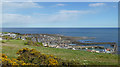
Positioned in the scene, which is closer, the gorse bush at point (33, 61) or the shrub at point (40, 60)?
the gorse bush at point (33, 61)

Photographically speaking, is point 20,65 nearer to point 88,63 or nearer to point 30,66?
point 30,66

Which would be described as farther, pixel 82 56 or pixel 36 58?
pixel 82 56

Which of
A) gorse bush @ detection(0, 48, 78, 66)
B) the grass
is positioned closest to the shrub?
gorse bush @ detection(0, 48, 78, 66)

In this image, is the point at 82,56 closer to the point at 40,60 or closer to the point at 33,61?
the point at 40,60

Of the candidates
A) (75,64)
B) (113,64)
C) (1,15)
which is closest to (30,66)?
(75,64)

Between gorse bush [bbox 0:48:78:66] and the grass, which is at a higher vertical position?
gorse bush [bbox 0:48:78:66]

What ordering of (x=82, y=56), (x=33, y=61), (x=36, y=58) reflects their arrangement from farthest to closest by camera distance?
(x=82, y=56), (x=36, y=58), (x=33, y=61)

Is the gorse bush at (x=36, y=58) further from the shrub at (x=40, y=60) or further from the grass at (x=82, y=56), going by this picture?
the grass at (x=82, y=56)

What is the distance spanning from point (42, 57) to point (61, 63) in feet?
2.71

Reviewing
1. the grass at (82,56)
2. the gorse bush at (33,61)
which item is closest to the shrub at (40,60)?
the gorse bush at (33,61)

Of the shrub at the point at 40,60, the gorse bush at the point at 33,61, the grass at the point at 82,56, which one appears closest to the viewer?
the gorse bush at the point at 33,61

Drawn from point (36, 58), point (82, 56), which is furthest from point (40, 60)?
point (82, 56)

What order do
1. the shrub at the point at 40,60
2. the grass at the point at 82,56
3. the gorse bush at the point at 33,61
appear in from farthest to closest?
the grass at the point at 82,56
the shrub at the point at 40,60
the gorse bush at the point at 33,61

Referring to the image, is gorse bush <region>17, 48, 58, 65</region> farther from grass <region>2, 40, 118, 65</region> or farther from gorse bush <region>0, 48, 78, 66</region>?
grass <region>2, 40, 118, 65</region>
